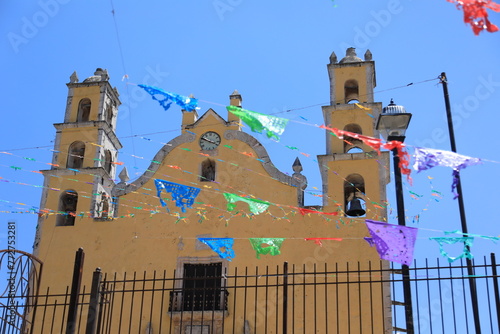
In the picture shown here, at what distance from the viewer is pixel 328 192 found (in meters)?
19.5

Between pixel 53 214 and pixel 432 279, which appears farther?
pixel 53 214

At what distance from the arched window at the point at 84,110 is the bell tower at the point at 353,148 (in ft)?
23.6

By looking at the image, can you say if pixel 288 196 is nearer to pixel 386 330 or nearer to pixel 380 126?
pixel 386 330

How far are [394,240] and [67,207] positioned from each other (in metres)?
10.9

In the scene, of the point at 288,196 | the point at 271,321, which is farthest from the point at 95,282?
the point at 288,196

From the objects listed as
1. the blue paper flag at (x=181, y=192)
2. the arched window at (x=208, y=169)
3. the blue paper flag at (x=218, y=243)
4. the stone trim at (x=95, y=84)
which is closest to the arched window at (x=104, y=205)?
the blue paper flag at (x=181, y=192)

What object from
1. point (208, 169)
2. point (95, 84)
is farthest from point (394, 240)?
point (95, 84)

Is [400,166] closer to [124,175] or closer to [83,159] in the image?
[124,175]

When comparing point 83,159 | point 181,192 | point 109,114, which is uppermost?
point 109,114

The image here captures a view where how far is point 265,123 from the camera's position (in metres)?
14.0

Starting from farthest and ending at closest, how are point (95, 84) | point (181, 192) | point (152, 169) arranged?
point (95, 84) < point (152, 169) < point (181, 192)

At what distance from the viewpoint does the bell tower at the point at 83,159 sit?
2048 centimetres

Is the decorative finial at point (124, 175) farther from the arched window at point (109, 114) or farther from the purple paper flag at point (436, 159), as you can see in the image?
the purple paper flag at point (436, 159)

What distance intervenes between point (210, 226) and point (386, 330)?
17.0ft
